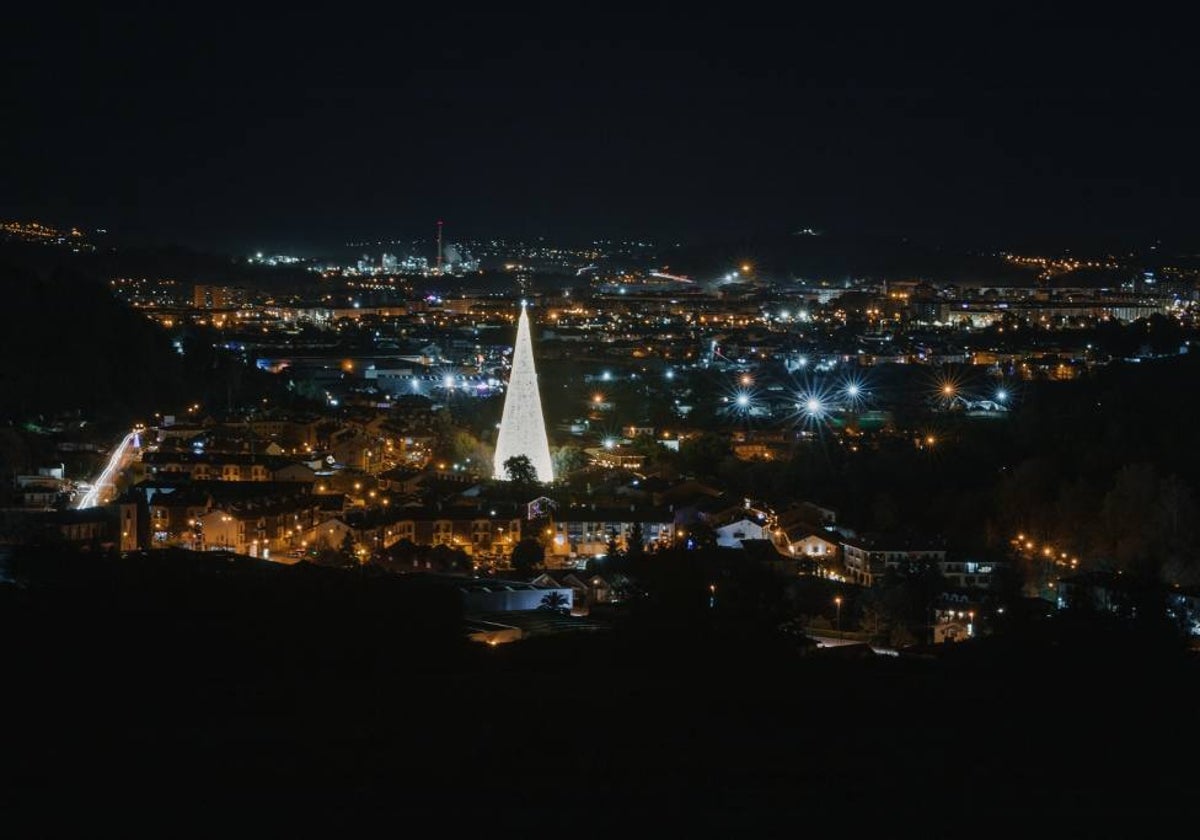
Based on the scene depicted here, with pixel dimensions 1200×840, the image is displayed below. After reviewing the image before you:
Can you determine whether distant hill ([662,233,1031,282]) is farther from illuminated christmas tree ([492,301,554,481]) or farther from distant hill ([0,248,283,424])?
illuminated christmas tree ([492,301,554,481])

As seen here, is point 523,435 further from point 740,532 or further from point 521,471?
point 740,532

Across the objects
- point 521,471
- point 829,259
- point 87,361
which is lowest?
point 521,471

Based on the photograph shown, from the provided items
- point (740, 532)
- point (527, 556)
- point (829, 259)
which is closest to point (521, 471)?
point (740, 532)

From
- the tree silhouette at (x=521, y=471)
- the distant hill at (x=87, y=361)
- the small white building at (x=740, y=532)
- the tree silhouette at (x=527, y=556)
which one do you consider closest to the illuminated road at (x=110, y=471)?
the distant hill at (x=87, y=361)

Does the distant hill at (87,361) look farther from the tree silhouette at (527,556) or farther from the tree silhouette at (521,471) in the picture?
the tree silhouette at (527,556)

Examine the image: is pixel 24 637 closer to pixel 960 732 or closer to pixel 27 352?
pixel 960 732

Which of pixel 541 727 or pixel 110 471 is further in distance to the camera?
pixel 110 471

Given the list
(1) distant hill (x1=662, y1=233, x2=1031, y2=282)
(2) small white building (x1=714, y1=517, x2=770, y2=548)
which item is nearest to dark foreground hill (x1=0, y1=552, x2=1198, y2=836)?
(2) small white building (x1=714, y1=517, x2=770, y2=548)

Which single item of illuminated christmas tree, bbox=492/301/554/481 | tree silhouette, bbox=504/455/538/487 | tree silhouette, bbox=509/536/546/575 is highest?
illuminated christmas tree, bbox=492/301/554/481
